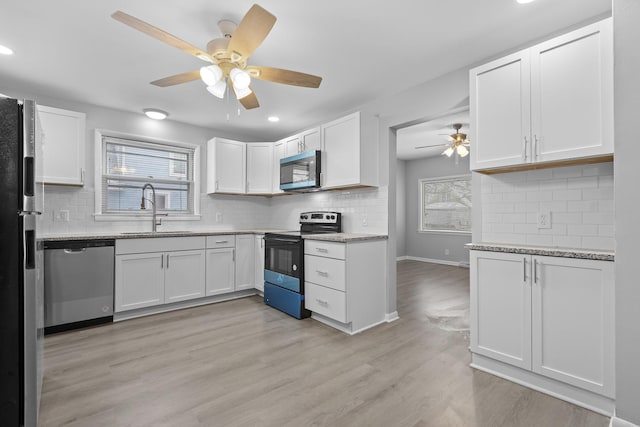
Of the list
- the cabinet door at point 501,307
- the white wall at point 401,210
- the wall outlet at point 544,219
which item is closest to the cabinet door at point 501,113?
the wall outlet at point 544,219

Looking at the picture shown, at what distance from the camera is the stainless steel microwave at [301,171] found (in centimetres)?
360

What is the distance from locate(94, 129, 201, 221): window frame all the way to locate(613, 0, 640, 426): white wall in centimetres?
435

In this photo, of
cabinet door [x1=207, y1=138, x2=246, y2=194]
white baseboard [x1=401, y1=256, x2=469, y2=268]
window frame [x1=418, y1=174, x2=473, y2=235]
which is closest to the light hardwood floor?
cabinet door [x1=207, y1=138, x2=246, y2=194]

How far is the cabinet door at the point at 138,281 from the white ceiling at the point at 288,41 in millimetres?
1819

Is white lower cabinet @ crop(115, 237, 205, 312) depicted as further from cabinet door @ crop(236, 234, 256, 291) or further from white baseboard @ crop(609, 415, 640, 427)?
white baseboard @ crop(609, 415, 640, 427)

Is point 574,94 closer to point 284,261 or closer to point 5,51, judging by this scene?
point 284,261

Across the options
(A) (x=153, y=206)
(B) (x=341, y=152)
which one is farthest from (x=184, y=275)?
(B) (x=341, y=152)

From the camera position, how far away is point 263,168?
4.53 metres

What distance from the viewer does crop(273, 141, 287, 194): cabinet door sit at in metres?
4.32

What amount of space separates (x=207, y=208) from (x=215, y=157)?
30.7 inches

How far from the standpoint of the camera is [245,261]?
4.16 metres

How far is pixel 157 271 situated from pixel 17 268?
2106 mm

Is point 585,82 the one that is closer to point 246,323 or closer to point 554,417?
point 554,417

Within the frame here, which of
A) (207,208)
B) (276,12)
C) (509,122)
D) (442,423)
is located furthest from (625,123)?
(207,208)
